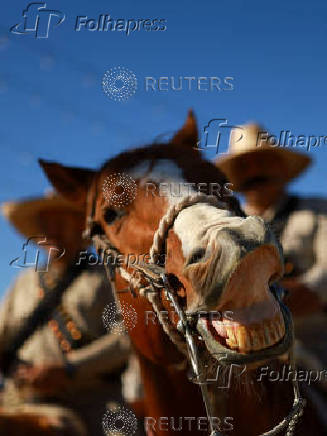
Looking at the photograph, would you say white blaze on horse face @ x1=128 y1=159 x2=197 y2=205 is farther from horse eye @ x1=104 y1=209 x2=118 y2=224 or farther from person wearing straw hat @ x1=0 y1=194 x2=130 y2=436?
person wearing straw hat @ x1=0 y1=194 x2=130 y2=436

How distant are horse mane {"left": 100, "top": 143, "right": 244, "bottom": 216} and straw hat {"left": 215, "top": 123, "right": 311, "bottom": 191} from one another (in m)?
1.66

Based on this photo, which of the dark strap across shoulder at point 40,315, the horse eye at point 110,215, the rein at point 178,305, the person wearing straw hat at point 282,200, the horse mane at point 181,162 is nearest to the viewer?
the rein at point 178,305

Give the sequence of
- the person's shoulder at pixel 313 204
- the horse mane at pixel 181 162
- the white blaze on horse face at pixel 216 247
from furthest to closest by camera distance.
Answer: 1. the person's shoulder at pixel 313 204
2. the horse mane at pixel 181 162
3. the white blaze on horse face at pixel 216 247

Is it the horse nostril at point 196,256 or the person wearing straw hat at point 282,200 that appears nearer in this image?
the horse nostril at point 196,256

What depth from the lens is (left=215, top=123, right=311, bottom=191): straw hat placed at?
4.15m

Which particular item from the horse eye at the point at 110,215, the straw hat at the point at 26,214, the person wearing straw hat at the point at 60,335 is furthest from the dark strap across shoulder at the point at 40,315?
the horse eye at the point at 110,215

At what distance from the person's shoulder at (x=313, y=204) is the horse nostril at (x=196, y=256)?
2.19 m

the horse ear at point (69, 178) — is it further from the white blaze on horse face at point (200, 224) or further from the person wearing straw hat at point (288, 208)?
the person wearing straw hat at point (288, 208)

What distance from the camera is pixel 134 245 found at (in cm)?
→ 229

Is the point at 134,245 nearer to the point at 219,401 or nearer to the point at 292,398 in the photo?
the point at 219,401

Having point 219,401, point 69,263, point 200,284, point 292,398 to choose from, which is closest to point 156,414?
point 219,401

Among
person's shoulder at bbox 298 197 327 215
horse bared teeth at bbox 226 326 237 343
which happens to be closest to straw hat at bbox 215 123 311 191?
person's shoulder at bbox 298 197 327 215

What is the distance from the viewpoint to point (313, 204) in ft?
12.7

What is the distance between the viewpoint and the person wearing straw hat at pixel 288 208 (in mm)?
3145
